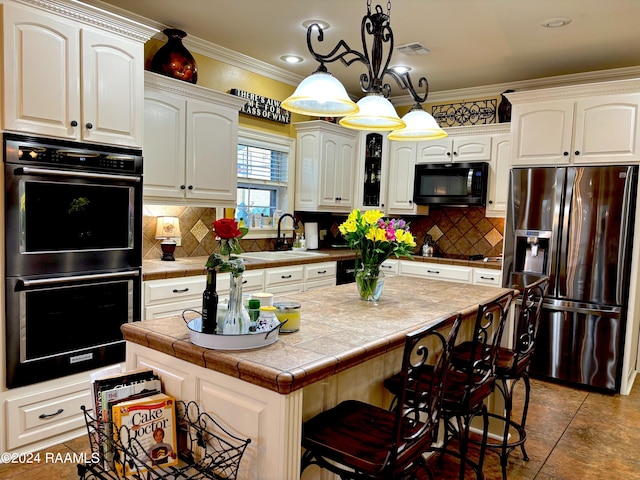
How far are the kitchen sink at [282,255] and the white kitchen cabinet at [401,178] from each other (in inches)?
43.9

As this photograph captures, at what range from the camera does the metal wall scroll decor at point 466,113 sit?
4934 mm

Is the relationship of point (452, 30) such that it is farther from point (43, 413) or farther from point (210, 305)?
point (43, 413)

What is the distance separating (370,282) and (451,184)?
2.78 m

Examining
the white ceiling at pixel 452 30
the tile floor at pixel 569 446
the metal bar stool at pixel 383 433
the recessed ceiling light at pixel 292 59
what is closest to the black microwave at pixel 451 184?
the white ceiling at pixel 452 30

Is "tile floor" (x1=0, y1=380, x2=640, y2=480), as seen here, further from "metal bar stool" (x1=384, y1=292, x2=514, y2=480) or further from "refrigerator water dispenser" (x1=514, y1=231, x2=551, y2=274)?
"refrigerator water dispenser" (x1=514, y1=231, x2=551, y2=274)

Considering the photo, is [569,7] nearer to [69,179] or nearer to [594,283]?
[594,283]

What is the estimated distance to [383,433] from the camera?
5.31 ft

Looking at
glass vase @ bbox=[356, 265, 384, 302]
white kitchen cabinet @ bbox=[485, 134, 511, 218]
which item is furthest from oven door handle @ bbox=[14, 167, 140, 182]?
white kitchen cabinet @ bbox=[485, 134, 511, 218]

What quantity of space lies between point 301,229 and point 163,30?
2.41 meters

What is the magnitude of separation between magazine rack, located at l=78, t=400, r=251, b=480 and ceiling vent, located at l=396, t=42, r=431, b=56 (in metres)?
3.32

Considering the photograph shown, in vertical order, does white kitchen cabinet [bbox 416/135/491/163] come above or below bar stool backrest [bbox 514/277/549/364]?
above

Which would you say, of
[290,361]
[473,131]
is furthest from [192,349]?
[473,131]

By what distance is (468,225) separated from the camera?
510cm

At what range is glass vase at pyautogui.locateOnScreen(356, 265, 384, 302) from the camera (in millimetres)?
2434
